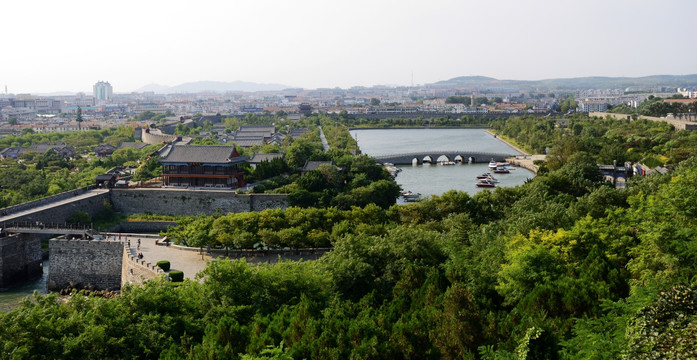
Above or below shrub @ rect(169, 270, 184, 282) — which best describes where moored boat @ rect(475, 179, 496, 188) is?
above

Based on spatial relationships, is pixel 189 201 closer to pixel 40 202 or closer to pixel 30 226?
pixel 40 202

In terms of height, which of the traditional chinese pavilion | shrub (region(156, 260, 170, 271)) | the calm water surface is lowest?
the calm water surface

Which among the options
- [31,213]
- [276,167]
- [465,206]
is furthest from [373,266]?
[276,167]

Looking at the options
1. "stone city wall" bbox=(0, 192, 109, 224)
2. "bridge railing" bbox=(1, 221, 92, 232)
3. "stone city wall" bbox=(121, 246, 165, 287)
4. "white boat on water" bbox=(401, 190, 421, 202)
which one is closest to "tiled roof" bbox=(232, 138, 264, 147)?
"white boat on water" bbox=(401, 190, 421, 202)

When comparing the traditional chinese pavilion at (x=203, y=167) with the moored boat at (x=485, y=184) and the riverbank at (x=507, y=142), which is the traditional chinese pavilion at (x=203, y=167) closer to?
the moored boat at (x=485, y=184)

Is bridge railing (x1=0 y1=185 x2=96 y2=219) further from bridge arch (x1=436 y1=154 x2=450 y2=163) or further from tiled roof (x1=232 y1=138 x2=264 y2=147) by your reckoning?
bridge arch (x1=436 y1=154 x2=450 y2=163)

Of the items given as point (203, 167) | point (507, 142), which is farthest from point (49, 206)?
point (507, 142)

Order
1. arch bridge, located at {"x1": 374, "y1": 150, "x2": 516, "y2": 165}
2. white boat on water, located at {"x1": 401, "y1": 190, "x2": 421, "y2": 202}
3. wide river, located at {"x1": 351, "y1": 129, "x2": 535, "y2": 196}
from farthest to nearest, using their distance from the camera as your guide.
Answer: arch bridge, located at {"x1": 374, "y1": 150, "x2": 516, "y2": 165} → wide river, located at {"x1": 351, "y1": 129, "x2": 535, "y2": 196} → white boat on water, located at {"x1": 401, "y1": 190, "x2": 421, "y2": 202}
